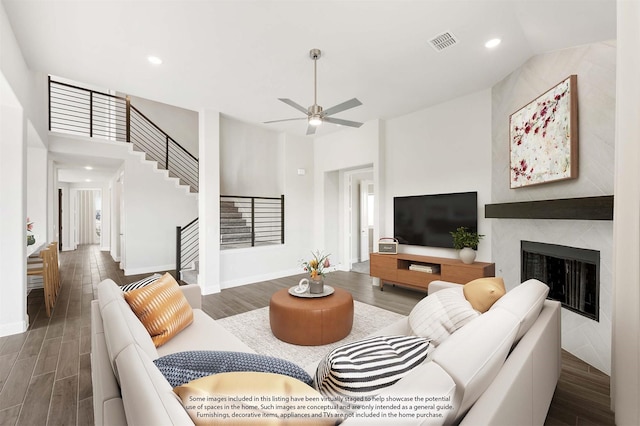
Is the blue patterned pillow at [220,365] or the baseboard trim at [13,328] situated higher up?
the blue patterned pillow at [220,365]

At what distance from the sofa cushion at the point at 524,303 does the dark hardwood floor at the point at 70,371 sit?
0.89 m

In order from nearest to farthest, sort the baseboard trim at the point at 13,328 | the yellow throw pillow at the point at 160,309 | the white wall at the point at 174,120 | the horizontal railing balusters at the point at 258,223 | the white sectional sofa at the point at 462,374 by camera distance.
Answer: the white sectional sofa at the point at 462,374 < the yellow throw pillow at the point at 160,309 < the baseboard trim at the point at 13,328 < the horizontal railing balusters at the point at 258,223 < the white wall at the point at 174,120

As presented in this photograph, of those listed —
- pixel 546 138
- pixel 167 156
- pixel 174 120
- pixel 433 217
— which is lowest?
pixel 433 217

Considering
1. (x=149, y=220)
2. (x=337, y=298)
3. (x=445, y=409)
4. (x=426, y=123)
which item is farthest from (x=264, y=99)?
(x=445, y=409)

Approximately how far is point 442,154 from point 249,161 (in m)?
3.87

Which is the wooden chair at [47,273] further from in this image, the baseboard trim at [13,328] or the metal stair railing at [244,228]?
the metal stair railing at [244,228]

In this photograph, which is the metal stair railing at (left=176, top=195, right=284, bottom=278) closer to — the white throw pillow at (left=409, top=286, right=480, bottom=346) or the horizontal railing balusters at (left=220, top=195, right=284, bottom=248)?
the horizontal railing balusters at (left=220, top=195, right=284, bottom=248)

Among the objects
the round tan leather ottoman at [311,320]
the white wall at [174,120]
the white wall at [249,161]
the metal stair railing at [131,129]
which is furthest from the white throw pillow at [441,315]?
the white wall at [174,120]

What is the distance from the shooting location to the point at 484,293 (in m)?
1.62

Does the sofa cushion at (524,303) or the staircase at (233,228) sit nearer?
the sofa cushion at (524,303)

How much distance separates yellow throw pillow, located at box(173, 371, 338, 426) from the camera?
2.12 feet

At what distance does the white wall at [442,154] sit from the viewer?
3902mm

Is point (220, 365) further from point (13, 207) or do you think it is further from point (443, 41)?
point (13, 207)

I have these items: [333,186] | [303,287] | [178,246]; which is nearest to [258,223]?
[178,246]
